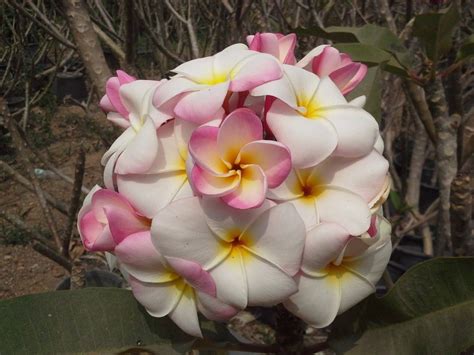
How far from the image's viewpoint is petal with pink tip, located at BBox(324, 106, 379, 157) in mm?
496

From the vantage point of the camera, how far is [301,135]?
48 centimetres

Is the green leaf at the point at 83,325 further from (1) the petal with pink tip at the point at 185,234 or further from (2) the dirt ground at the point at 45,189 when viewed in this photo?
(2) the dirt ground at the point at 45,189

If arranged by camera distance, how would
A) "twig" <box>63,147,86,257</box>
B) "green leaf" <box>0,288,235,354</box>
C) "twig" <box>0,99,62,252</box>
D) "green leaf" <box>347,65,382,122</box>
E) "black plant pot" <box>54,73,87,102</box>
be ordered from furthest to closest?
"black plant pot" <box>54,73,87,102</box> < "twig" <box>0,99,62,252</box> < "twig" <box>63,147,86,257</box> < "green leaf" <box>347,65,382,122</box> < "green leaf" <box>0,288,235,354</box>

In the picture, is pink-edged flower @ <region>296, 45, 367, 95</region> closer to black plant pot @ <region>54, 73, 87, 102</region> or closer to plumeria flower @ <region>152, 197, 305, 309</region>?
plumeria flower @ <region>152, 197, 305, 309</region>

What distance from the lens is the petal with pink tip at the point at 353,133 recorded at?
0.50 meters

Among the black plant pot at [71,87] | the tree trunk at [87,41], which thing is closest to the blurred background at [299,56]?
the tree trunk at [87,41]

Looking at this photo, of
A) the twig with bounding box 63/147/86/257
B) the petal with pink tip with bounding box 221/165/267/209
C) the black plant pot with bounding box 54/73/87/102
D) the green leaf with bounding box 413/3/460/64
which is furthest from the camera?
the black plant pot with bounding box 54/73/87/102

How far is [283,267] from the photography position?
0.47 metres

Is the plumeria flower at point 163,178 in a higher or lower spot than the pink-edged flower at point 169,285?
higher

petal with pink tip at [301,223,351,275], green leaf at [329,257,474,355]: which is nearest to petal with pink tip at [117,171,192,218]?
petal with pink tip at [301,223,351,275]

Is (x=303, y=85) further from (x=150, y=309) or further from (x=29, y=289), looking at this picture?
(x=29, y=289)

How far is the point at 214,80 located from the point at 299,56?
4.19ft

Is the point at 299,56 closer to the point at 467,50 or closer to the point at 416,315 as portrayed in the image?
the point at 467,50

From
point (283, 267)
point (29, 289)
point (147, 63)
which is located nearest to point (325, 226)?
point (283, 267)
